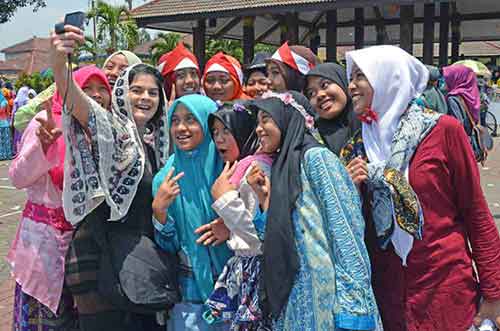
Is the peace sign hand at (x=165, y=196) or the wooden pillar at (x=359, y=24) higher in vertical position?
the wooden pillar at (x=359, y=24)

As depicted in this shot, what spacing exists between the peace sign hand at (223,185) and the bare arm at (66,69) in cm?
63

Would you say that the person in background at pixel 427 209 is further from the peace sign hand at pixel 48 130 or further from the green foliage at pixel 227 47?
the green foliage at pixel 227 47

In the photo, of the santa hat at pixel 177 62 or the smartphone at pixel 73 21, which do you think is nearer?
the smartphone at pixel 73 21

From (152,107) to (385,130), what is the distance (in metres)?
1.16

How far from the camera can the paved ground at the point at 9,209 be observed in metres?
5.17

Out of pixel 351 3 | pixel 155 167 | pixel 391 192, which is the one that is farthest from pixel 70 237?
pixel 351 3

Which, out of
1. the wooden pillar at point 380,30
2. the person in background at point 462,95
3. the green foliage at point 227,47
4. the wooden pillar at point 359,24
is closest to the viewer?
the person in background at point 462,95

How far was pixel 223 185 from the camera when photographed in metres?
2.54

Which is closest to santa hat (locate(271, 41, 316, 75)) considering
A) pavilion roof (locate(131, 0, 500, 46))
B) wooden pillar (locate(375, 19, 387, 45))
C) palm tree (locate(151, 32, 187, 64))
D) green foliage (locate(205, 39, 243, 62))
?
pavilion roof (locate(131, 0, 500, 46))


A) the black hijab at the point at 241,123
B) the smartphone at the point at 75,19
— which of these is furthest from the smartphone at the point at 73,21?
the black hijab at the point at 241,123

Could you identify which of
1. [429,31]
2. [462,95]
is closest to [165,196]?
[462,95]

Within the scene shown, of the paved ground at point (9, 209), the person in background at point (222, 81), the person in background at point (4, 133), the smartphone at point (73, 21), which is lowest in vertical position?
the paved ground at point (9, 209)

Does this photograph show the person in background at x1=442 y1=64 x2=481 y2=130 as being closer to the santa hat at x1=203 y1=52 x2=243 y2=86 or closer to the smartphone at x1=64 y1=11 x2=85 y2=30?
the santa hat at x1=203 y1=52 x2=243 y2=86

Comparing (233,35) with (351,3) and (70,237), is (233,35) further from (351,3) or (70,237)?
(70,237)
